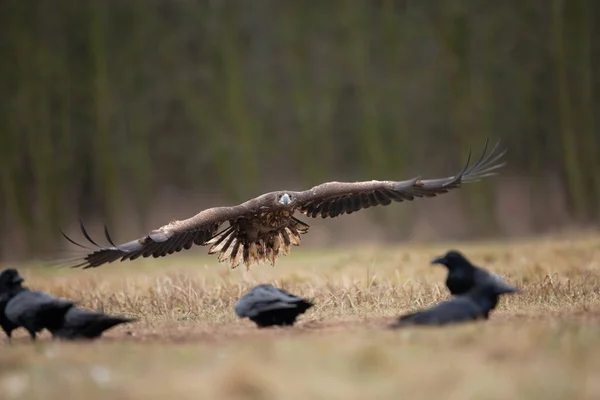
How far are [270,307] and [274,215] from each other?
2452 millimetres

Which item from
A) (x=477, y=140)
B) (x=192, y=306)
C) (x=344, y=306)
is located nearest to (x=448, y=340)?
(x=344, y=306)

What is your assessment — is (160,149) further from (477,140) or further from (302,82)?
(477,140)

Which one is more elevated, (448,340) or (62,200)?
(62,200)

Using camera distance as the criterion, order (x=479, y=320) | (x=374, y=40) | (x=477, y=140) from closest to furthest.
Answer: (x=479, y=320)
(x=477, y=140)
(x=374, y=40)

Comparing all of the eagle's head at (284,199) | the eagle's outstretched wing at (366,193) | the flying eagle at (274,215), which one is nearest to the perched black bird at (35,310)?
the flying eagle at (274,215)

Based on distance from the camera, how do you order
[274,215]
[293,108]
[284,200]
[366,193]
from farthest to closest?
[293,108], [366,193], [274,215], [284,200]

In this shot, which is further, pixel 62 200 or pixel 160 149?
pixel 160 149

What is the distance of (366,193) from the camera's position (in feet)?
31.8

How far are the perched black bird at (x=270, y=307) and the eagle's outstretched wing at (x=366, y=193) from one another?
2.30 metres

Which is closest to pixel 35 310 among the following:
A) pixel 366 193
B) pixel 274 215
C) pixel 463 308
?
pixel 463 308

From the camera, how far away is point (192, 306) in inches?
347

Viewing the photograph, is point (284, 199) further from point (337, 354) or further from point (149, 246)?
point (337, 354)

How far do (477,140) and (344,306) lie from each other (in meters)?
12.4

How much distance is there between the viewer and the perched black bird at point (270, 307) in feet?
23.0
